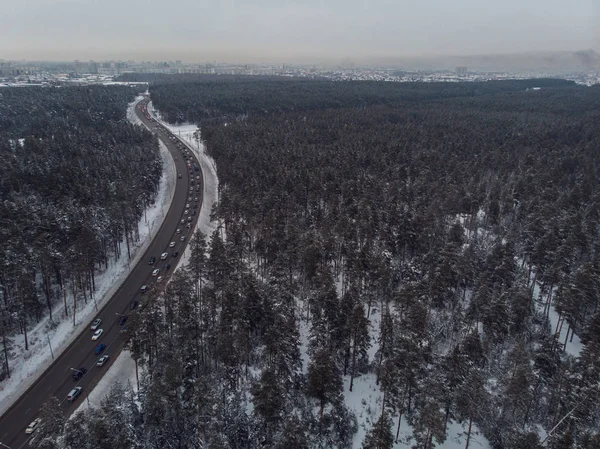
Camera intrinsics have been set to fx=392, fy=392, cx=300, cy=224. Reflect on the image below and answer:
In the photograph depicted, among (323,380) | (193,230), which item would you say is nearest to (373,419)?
(323,380)

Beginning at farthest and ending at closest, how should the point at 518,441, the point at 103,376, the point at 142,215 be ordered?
the point at 142,215 < the point at 103,376 < the point at 518,441

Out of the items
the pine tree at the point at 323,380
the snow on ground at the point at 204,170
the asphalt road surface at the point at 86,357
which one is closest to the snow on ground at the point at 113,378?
the asphalt road surface at the point at 86,357

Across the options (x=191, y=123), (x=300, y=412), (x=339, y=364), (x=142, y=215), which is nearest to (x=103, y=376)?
(x=300, y=412)

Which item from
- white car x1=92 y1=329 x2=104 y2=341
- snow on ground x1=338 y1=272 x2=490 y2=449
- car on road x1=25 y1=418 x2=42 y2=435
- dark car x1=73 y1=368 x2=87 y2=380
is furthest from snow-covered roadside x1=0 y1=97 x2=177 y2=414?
snow on ground x1=338 y1=272 x2=490 y2=449

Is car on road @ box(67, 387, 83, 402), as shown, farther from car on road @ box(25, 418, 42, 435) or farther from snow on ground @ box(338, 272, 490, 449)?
snow on ground @ box(338, 272, 490, 449)

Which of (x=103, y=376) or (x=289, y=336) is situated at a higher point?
(x=289, y=336)

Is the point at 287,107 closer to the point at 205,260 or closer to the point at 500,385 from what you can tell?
the point at 205,260

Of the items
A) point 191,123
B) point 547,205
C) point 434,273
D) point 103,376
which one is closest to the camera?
point 103,376
